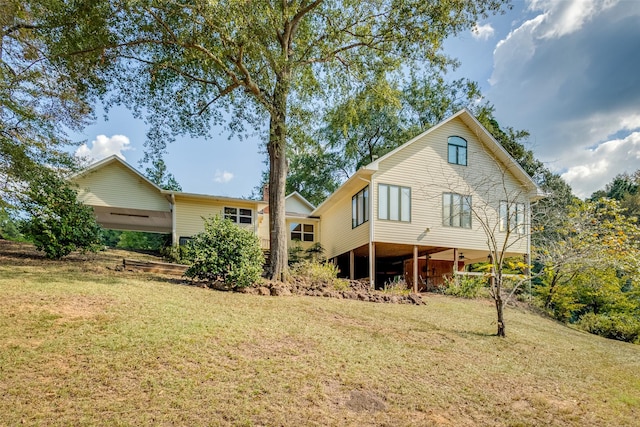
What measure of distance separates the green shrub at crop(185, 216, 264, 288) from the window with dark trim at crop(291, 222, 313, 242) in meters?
12.2

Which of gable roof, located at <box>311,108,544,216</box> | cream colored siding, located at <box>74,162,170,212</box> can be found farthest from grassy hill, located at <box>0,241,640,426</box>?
cream colored siding, located at <box>74,162,170,212</box>

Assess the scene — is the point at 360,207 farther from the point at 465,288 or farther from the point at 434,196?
the point at 465,288

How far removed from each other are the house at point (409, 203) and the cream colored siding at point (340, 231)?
49 mm

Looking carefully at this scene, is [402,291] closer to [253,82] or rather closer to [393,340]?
[393,340]

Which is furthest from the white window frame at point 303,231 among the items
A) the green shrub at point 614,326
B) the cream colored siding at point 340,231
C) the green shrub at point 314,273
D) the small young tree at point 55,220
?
the green shrub at point 614,326

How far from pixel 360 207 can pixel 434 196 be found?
10.6ft

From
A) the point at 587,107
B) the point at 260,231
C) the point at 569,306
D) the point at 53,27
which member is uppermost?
the point at 53,27

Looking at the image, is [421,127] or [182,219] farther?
[421,127]

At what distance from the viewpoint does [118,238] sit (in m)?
41.0

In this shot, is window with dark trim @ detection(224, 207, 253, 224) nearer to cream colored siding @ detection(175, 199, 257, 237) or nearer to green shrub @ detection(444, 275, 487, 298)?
cream colored siding @ detection(175, 199, 257, 237)

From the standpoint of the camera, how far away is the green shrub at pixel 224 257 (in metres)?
9.93

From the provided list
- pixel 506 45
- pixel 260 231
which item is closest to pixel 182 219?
pixel 260 231

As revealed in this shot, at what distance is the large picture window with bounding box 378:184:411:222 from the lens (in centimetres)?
1529

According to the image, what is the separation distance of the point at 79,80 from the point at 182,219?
8.94m
